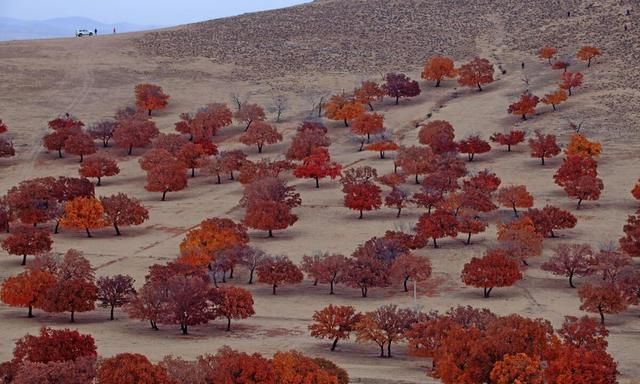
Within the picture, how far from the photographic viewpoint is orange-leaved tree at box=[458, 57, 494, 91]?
117250 mm

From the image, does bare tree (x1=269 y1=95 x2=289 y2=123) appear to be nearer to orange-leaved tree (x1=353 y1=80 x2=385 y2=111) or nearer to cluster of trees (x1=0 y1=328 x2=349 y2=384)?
orange-leaved tree (x1=353 y1=80 x2=385 y2=111)

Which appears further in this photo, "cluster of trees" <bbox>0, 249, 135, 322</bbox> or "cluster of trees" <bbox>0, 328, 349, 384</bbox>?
"cluster of trees" <bbox>0, 249, 135, 322</bbox>

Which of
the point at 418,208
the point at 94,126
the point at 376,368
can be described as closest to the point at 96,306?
the point at 376,368

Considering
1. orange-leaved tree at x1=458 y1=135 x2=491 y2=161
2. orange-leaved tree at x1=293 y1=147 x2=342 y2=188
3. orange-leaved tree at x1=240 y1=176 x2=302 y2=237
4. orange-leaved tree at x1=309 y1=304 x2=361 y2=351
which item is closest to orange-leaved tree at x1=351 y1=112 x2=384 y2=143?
orange-leaved tree at x1=458 y1=135 x2=491 y2=161

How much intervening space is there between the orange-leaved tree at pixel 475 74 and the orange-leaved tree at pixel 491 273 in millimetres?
57520

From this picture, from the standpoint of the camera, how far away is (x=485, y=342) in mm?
42594

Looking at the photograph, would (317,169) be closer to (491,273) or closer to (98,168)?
(98,168)

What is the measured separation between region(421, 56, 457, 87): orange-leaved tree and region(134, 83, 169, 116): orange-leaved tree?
94.3ft

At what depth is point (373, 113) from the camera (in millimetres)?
108875

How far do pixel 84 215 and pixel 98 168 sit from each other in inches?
592

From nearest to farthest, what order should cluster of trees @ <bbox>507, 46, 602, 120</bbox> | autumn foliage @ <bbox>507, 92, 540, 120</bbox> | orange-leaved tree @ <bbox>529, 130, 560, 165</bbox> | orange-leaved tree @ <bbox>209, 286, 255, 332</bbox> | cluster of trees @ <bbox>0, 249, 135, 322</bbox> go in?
orange-leaved tree @ <bbox>209, 286, 255, 332</bbox> < cluster of trees @ <bbox>0, 249, 135, 322</bbox> < orange-leaved tree @ <bbox>529, 130, 560, 165</bbox> < autumn foliage @ <bbox>507, 92, 540, 120</bbox> < cluster of trees @ <bbox>507, 46, 602, 120</bbox>

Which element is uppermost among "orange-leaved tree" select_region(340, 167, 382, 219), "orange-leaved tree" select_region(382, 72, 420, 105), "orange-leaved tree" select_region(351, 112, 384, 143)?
"orange-leaved tree" select_region(382, 72, 420, 105)

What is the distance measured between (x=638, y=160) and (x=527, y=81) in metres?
27.0

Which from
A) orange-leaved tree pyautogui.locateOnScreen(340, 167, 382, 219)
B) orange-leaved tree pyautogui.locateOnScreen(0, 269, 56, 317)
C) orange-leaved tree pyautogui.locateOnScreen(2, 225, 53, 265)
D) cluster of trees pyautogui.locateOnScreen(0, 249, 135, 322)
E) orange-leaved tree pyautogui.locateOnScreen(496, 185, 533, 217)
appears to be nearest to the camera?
cluster of trees pyautogui.locateOnScreen(0, 249, 135, 322)
